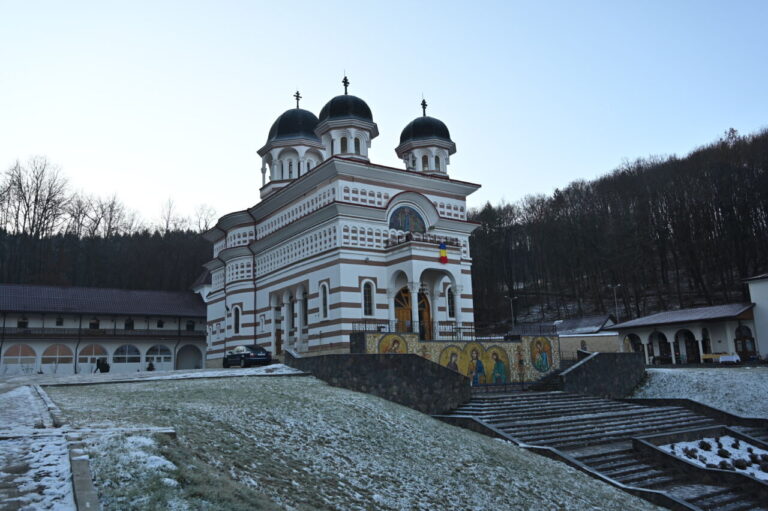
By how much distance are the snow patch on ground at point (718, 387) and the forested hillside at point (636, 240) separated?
2317 centimetres

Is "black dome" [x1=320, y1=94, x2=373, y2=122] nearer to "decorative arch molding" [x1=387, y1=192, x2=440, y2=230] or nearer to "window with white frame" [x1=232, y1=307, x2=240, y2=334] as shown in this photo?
"decorative arch molding" [x1=387, y1=192, x2=440, y2=230]

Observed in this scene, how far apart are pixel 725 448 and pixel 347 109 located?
23.9 m

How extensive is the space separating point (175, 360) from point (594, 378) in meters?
32.6

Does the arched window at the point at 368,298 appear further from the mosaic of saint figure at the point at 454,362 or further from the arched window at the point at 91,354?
the arched window at the point at 91,354

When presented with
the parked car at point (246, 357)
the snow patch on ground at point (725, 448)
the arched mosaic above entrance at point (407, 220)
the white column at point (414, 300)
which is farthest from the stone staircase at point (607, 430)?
the arched mosaic above entrance at point (407, 220)

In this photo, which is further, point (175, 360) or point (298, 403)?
point (175, 360)

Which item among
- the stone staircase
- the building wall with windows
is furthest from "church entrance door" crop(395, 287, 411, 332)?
the building wall with windows

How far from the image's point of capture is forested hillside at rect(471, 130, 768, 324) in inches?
1987

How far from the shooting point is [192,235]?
68062mm

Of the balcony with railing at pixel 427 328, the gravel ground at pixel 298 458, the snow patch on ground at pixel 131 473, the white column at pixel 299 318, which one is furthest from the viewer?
the white column at pixel 299 318

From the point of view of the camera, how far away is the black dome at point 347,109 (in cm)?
3272

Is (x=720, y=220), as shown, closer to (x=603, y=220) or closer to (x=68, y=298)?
(x=603, y=220)

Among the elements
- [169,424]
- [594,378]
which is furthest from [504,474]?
[594,378]

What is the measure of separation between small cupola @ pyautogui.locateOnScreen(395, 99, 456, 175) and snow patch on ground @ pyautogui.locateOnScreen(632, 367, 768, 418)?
55.1 ft
